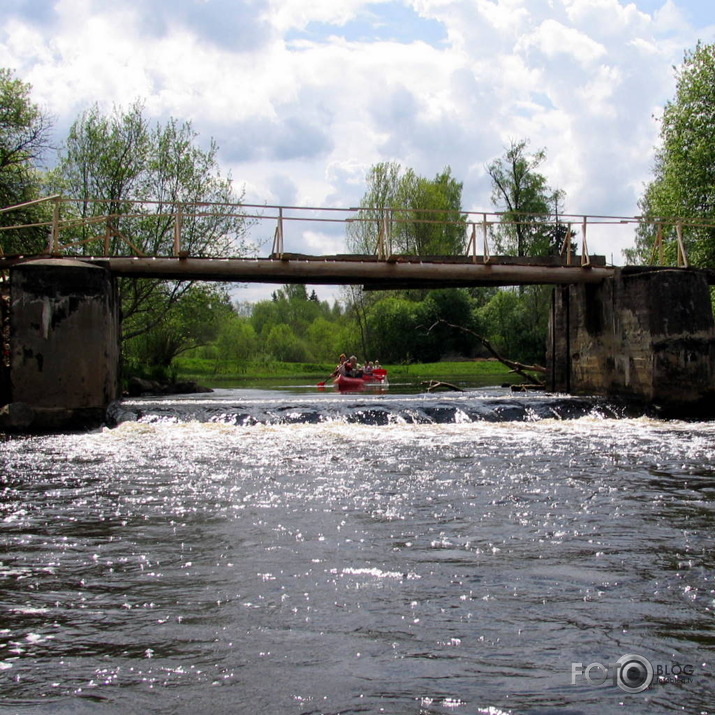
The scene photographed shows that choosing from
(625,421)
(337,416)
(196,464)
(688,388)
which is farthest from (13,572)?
(688,388)

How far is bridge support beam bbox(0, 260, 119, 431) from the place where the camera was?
1524 centimetres

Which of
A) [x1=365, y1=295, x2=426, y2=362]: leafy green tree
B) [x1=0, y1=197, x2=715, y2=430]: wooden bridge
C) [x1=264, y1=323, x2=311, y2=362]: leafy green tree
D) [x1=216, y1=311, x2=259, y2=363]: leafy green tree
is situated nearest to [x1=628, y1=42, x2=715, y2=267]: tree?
[x1=0, y1=197, x2=715, y2=430]: wooden bridge

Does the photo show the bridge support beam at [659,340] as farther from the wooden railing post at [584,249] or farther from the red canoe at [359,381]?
the red canoe at [359,381]

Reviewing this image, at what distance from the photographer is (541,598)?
5082mm

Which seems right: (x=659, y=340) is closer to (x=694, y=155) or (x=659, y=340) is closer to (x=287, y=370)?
(x=694, y=155)

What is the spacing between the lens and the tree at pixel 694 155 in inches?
1137

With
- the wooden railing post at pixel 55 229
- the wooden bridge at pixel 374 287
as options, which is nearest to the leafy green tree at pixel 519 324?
the wooden bridge at pixel 374 287

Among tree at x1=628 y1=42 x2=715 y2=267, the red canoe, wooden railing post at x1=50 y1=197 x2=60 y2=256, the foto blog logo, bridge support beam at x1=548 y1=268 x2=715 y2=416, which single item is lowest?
the foto blog logo

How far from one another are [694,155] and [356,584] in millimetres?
27966

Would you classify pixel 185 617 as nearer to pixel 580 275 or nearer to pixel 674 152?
pixel 580 275

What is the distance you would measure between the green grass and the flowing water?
34.9 m

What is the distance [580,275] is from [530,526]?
44.4 feet

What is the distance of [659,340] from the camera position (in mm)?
18094

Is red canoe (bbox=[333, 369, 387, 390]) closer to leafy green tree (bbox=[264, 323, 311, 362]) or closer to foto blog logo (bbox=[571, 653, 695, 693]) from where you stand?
foto blog logo (bbox=[571, 653, 695, 693])
